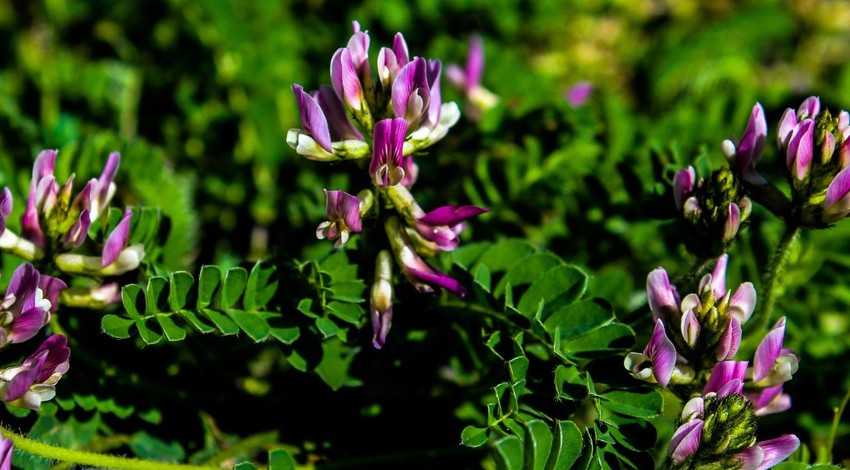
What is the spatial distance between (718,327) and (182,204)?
5.42 ft

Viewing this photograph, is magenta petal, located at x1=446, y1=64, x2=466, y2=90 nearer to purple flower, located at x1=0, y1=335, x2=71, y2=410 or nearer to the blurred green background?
the blurred green background

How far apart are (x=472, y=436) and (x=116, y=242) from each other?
861 mm

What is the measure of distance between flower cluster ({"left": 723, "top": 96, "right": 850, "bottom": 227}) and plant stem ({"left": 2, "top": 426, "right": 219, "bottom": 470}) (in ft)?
4.45

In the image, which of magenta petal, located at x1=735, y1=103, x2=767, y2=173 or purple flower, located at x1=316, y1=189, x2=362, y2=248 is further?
magenta petal, located at x1=735, y1=103, x2=767, y2=173

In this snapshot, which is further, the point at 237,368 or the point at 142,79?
the point at 142,79

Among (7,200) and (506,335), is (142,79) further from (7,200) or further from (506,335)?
(506,335)

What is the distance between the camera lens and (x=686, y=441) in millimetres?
1629

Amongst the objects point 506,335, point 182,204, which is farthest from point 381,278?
point 182,204

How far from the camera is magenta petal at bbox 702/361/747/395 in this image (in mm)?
1681

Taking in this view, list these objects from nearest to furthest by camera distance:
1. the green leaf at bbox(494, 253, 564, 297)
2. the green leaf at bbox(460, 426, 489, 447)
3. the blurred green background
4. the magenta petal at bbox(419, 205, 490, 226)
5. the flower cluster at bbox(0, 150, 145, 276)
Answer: the green leaf at bbox(460, 426, 489, 447)
the magenta petal at bbox(419, 205, 490, 226)
the flower cluster at bbox(0, 150, 145, 276)
the green leaf at bbox(494, 253, 564, 297)
the blurred green background

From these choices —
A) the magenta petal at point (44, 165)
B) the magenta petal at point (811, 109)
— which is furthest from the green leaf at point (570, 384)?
the magenta petal at point (44, 165)

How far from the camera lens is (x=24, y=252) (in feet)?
6.23

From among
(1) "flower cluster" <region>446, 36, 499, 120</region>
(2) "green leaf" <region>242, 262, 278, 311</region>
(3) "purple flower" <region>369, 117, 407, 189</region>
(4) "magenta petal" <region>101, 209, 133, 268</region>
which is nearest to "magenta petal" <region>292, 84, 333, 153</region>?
(3) "purple flower" <region>369, 117, 407, 189</region>

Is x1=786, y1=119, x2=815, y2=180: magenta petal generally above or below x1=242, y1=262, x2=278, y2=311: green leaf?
above
